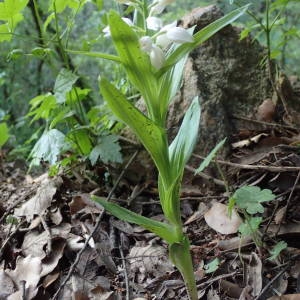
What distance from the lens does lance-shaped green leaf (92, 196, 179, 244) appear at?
38.3 inches

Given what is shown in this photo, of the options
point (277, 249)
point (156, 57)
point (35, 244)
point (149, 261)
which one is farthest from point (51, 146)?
point (277, 249)

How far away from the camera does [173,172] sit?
1026 mm

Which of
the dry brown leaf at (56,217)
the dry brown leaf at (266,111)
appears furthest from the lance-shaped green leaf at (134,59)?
the dry brown leaf at (266,111)

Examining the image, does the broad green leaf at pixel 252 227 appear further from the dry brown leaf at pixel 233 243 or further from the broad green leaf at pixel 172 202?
the broad green leaf at pixel 172 202

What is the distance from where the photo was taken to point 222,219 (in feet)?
4.44

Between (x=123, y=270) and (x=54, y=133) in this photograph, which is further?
(x=54, y=133)

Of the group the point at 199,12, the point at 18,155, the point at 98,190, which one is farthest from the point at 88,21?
the point at 98,190

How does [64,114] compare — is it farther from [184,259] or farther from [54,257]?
[184,259]

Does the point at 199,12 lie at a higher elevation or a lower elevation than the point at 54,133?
higher

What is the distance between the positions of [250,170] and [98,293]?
2.35ft

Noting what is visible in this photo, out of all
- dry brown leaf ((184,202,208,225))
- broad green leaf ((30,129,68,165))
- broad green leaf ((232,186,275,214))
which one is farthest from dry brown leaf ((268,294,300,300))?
broad green leaf ((30,129,68,165))

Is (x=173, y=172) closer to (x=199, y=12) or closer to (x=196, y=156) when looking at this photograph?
(x=196, y=156)

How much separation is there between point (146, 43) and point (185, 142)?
11.9 inches

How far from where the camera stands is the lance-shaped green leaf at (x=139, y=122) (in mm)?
901
